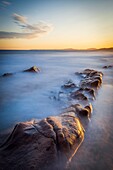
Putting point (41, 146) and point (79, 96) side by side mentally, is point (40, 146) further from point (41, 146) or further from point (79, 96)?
point (79, 96)

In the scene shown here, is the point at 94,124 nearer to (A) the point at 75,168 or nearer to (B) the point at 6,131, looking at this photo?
(A) the point at 75,168

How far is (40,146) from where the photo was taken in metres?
1.92

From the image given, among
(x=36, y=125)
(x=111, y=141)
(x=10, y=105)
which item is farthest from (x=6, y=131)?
(x=111, y=141)

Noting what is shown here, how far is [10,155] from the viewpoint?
1928 mm

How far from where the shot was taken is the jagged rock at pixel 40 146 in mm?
1812

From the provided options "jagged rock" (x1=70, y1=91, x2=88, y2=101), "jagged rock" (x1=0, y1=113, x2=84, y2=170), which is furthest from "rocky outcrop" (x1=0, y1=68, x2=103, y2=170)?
"jagged rock" (x1=70, y1=91, x2=88, y2=101)

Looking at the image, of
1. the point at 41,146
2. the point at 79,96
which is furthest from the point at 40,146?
the point at 79,96

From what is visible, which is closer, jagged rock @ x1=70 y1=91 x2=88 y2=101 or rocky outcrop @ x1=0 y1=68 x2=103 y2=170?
rocky outcrop @ x1=0 y1=68 x2=103 y2=170

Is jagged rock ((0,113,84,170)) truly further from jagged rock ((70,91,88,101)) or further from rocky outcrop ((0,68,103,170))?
jagged rock ((70,91,88,101))

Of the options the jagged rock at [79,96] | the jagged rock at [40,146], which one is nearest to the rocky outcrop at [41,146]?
the jagged rock at [40,146]

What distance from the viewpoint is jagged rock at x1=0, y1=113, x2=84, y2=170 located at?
5.94 ft

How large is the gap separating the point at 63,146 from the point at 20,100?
3.10 metres

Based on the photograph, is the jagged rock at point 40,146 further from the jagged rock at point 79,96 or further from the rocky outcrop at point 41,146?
the jagged rock at point 79,96

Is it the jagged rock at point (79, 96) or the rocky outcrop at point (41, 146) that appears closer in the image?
the rocky outcrop at point (41, 146)
